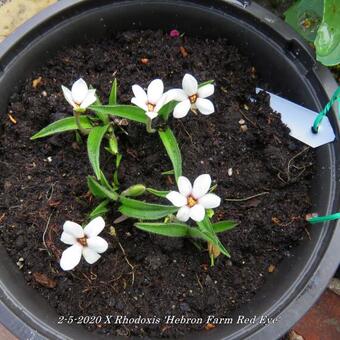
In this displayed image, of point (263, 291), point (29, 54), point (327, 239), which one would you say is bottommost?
point (263, 291)

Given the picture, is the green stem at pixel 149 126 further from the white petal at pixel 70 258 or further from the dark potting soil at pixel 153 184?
the white petal at pixel 70 258

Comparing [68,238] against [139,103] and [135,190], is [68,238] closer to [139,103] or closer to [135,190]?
[135,190]

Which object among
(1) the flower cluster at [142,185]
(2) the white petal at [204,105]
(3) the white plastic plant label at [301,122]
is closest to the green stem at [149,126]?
(1) the flower cluster at [142,185]

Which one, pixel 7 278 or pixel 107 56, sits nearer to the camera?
pixel 7 278

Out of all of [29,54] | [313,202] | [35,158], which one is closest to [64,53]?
[29,54]

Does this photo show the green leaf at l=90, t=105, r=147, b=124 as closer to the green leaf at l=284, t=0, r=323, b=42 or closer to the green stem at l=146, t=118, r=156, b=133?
the green stem at l=146, t=118, r=156, b=133

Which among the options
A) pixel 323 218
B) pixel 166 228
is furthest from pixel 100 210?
pixel 323 218

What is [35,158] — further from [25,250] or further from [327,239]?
[327,239]

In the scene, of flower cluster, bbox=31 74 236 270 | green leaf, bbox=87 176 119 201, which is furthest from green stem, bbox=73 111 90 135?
green leaf, bbox=87 176 119 201

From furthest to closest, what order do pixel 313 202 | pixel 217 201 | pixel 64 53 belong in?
pixel 64 53
pixel 313 202
pixel 217 201
